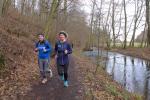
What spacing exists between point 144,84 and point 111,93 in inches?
201

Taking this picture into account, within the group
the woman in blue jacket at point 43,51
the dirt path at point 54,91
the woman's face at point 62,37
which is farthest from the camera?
the woman in blue jacket at point 43,51

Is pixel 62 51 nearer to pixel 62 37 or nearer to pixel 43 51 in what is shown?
pixel 62 37

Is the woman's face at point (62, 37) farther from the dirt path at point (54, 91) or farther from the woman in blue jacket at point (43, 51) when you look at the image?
the dirt path at point (54, 91)

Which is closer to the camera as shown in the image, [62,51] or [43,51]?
[62,51]

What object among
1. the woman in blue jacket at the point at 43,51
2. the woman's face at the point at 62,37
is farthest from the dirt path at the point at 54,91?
the woman's face at the point at 62,37

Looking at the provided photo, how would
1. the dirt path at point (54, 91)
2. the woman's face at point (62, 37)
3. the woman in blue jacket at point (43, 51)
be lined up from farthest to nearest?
the woman in blue jacket at point (43, 51) < the woman's face at point (62, 37) < the dirt path at point (54, 91)

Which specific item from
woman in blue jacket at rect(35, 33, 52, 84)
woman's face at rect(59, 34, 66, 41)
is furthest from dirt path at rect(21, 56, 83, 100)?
woman's face at rect(59, 34, 66, 41)

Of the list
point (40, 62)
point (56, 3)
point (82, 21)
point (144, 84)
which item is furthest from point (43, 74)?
point (82, 21)

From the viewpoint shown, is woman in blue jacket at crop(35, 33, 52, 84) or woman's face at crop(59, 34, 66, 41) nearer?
woman's face at crop(59, 34, 66, 41)

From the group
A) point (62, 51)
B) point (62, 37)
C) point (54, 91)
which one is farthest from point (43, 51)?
point (54, 91)

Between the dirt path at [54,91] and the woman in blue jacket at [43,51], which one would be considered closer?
the dirt path at [54,91]

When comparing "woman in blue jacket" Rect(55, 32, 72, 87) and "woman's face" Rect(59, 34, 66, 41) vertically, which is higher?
"woman's face" Rect(59, 34, 66, 41)

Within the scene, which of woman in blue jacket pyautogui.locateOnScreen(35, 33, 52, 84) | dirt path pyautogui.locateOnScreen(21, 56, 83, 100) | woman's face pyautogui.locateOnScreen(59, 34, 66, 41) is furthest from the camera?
woman in blue jacket pyautogui.locateOnScreen(35, 33, 52, 84)

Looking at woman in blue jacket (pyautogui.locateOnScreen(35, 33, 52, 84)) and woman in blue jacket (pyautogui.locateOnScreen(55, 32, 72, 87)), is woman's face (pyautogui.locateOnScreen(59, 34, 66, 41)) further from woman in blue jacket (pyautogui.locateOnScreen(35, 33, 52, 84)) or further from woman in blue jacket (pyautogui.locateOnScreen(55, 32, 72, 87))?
woman in blue jacket (pyautogui.locateOnScreen(35, 33, 52, 84))
